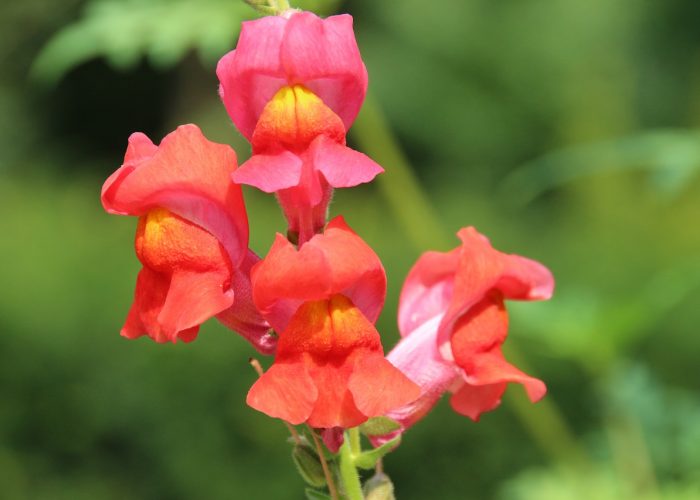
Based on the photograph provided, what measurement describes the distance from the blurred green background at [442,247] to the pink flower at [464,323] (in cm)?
77

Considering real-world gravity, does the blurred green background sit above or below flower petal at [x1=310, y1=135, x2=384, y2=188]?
below

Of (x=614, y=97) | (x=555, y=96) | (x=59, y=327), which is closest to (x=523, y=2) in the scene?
(x=555, y=96)

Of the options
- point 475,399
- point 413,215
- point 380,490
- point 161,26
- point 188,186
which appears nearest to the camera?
point 188,186

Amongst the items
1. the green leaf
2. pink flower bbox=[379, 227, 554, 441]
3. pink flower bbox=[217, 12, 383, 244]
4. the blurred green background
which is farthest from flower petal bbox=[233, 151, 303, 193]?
the green leaf

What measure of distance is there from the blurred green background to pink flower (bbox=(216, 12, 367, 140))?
1.08 meters

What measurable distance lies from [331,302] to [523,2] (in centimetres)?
1292

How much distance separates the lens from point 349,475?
1.64 meters

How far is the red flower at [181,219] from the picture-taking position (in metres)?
1.58

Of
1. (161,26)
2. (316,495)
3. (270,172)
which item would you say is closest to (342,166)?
(270,172)

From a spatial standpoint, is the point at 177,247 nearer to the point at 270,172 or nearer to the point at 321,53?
the point at 270,172

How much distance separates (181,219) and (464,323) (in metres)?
0.43

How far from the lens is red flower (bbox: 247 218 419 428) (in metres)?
1.49

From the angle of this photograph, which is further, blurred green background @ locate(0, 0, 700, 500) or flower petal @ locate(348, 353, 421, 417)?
blurred green background @ locate(0, 0, 700, 500)

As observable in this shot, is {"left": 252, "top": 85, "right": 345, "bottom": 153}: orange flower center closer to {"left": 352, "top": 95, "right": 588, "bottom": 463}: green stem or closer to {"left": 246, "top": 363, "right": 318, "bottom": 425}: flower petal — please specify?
{"left": 246, "top": 363, "right": 318, "bottom": 425}: flower petal
